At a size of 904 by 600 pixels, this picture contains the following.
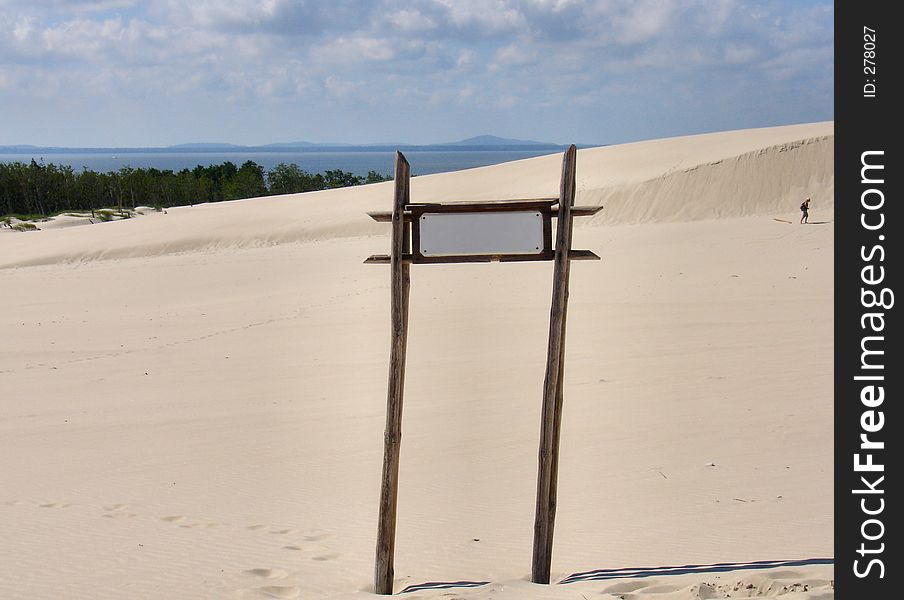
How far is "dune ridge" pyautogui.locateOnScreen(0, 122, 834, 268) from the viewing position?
101 ft

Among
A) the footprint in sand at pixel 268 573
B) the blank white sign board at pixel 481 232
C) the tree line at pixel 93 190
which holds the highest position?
the tree line at pixel 93 190

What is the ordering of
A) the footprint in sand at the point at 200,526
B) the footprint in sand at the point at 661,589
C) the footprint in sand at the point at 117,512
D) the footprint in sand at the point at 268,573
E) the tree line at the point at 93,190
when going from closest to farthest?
the footprint in sand at the point at 661,589
the footprint in sand at the point at 268,573
the footprint in sand at the point at 200,526
the footprint in sand at the point at 117,512
the tree line at the point at 93,190

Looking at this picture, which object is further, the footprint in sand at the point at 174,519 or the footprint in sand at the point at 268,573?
the footprint in sand at the point at 174,519

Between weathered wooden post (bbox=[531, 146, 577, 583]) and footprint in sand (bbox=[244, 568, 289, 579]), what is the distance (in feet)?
5.14

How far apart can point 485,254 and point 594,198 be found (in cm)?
2756

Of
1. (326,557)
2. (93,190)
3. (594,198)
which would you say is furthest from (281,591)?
(93,190)

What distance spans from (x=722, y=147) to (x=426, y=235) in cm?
3348

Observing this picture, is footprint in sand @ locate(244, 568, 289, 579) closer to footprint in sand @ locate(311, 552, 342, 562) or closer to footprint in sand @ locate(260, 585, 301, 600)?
footprint in sand @ locate(260, 585, 301, 600)

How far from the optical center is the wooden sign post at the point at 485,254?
555 cm

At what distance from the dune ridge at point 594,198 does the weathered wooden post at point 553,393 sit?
959 inches

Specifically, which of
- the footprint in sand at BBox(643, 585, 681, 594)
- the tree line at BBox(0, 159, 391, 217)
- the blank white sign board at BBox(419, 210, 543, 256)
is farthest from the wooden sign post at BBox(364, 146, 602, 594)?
the tree line at BBox(0, 159, 391, 217)

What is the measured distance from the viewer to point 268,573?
600 centimetres

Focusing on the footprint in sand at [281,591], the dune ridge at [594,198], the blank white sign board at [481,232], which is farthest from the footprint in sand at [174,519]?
the dune ridge at [594,198]

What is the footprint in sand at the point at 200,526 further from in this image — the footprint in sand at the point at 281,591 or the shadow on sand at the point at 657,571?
the shadow on sand at the point at 657,571
